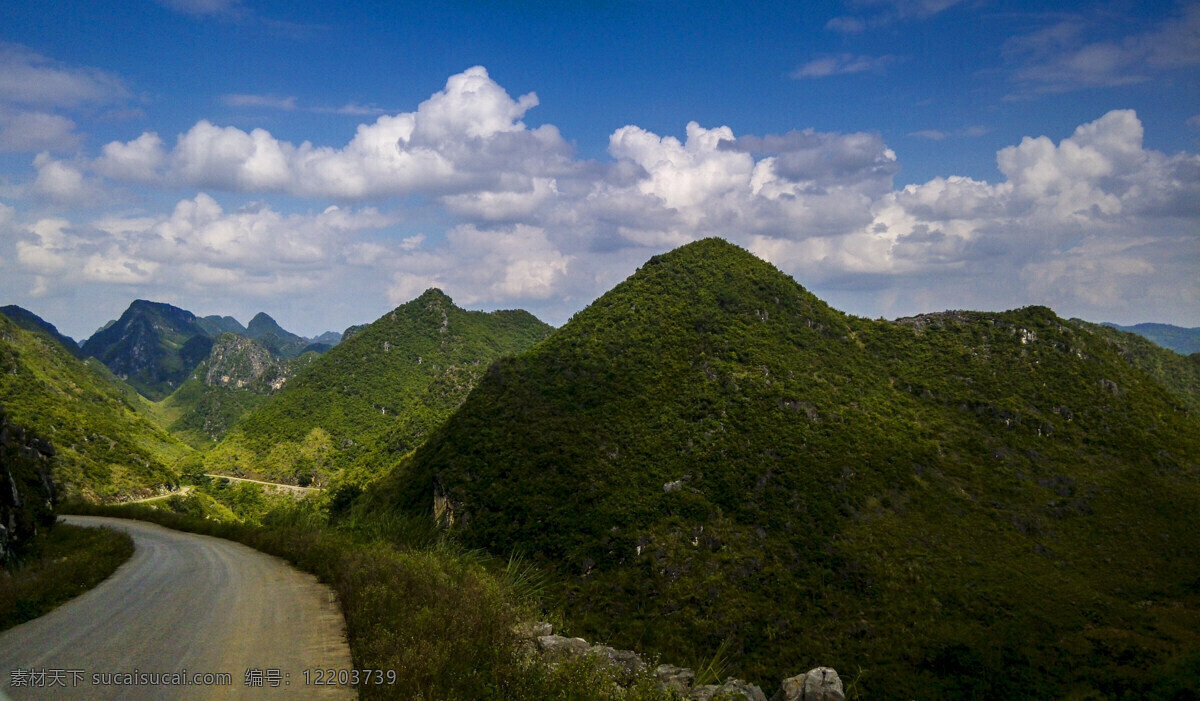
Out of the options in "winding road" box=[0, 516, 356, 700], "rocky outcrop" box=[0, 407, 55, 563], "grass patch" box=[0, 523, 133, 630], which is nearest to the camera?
"winding road" box=[0, 516, 356, 700]

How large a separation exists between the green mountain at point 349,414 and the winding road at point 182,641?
115952mm

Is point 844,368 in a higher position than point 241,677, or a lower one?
higher

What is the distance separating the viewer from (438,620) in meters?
11.0

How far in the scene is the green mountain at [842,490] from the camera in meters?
47.5

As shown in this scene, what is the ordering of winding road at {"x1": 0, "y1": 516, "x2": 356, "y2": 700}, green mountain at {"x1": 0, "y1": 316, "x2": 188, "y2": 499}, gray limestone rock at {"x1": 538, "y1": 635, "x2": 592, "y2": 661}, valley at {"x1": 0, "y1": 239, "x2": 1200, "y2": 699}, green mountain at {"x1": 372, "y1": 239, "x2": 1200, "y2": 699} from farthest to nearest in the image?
green mountain at {"x1": 0, "y1": 316, "x2": 188, "y2": 499} < green mountain at {"x1": 372, "y1": 239, "x2": 1200, "y2": 699} < valley at {"x1": 0, "y1": 239, "x2": 1200, "y2": 699} < gray limestone rock at {"x1": 538, "y1": 635, "x2": 592, "y2": 661} < winding road at {"x1": 0, "y1": 516, "x2": 356, "y2": 700}

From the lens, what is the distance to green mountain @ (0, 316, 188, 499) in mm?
87500

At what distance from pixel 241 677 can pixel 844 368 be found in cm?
9383

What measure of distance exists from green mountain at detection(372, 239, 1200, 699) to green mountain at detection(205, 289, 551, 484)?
58.0 meters

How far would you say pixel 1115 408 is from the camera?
8381 cm

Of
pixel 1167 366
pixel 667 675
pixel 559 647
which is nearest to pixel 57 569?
pixel 559 647

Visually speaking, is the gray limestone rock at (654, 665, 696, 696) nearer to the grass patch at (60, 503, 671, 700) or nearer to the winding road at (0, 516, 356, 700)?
the grass patch at (60, 503, 671, 700)

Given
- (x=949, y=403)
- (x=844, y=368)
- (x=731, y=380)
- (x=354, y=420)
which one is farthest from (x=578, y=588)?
(x=354, y=420)

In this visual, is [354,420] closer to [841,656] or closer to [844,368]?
[844,368]

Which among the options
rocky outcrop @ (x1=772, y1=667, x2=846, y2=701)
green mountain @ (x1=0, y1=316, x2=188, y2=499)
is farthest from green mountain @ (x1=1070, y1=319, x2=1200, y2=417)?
green mountain @ (x1=0, y1=316, x2=188, y2=499)
